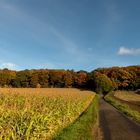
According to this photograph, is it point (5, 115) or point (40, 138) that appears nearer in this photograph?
point (5, 115)

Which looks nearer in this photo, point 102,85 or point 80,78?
point 102,85

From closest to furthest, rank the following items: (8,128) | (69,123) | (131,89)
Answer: (8,128)
(69,123)
(131,89)

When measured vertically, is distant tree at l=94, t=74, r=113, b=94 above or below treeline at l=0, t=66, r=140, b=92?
below

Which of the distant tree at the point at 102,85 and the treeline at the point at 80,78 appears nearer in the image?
the distant tree at the point at 102,85

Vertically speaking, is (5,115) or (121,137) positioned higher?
(5,115)

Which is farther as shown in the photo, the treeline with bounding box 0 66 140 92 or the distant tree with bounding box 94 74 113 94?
the treeline with bounding box 0 66 140 92

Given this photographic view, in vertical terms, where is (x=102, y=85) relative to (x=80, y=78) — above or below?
below

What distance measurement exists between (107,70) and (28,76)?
46.2m

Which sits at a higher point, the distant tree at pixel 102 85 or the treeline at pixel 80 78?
the treeline at pixel 80 78

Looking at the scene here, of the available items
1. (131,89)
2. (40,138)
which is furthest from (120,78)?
(40,138)

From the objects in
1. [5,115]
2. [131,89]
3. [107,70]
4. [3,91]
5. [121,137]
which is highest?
[107,70]

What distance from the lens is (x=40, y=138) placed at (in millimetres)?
13891

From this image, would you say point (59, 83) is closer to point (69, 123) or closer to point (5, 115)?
point (69, 123)

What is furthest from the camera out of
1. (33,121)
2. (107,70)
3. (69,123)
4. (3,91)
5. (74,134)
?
(107,70)
